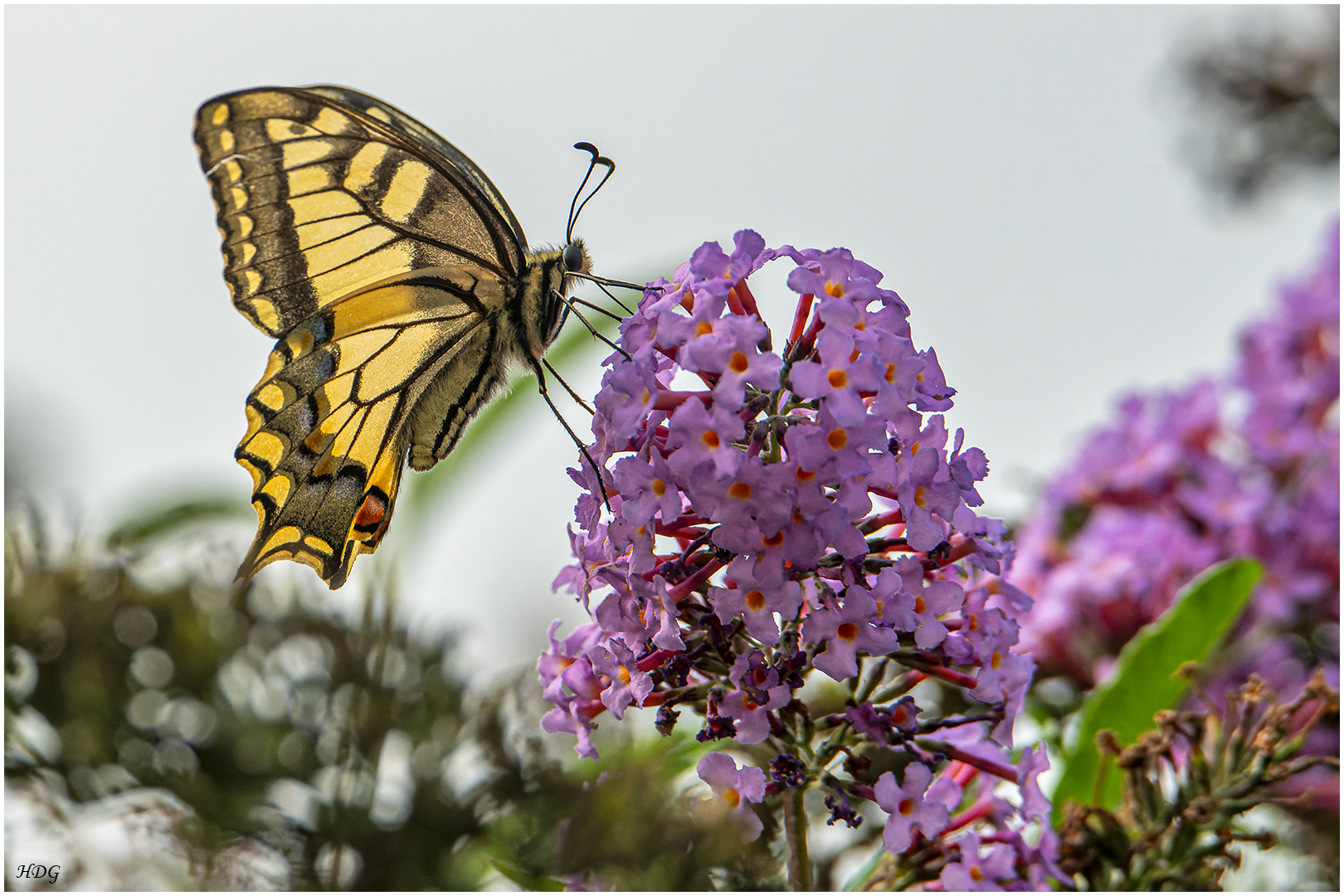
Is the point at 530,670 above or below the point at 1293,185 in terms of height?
below

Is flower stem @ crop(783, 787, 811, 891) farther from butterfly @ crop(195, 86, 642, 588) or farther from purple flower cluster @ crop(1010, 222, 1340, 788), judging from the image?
purple flower cluster @ crop(1010, 222, 1340, 788)

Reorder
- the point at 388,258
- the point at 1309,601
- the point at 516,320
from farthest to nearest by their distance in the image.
Answer: the point at 1309,601
the point at 388,258
the point at 516,320

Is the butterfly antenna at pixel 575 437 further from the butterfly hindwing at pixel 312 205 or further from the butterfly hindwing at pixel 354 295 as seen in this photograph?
the butterfly hindwing at pixel 312 205

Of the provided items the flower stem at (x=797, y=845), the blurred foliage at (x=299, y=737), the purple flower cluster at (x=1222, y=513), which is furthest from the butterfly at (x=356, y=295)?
the purple flower cluster at (x=1222, y=513)

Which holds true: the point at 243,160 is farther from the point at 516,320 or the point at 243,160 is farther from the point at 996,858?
the point at 996,858

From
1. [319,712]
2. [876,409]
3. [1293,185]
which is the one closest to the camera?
[876,409]

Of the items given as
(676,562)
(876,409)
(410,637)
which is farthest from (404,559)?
(876,409)

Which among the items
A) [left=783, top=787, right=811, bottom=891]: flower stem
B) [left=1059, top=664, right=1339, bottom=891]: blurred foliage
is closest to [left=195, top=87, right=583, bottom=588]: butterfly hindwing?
[left=783, top=787, right=811, bottom=891]: flower stem
